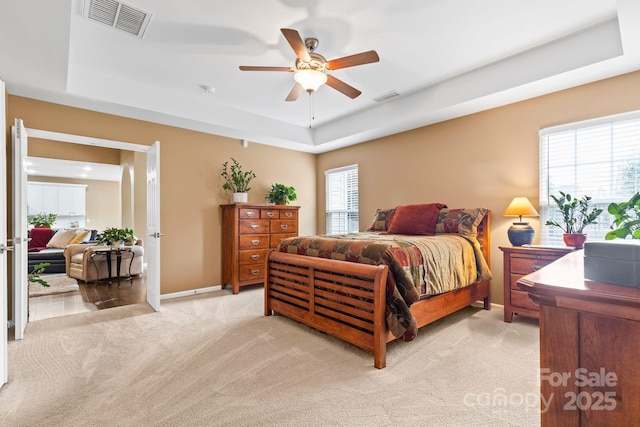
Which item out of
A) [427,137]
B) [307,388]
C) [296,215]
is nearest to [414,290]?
[307,388]

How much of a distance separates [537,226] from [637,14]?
6.61 ft

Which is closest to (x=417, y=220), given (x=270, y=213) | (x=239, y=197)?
(x=270, y=213)

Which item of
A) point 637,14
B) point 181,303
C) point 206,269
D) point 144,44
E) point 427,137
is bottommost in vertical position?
point 181,303

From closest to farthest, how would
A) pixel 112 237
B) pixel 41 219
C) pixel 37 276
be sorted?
pixel 37 276
pixel 112 237
pixel 41 219

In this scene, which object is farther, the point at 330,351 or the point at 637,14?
the point at 330,351

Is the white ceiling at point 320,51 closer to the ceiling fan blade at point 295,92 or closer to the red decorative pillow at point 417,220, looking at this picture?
the ceiling fan blade at point 295,92

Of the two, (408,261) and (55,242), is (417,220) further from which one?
(55,242)

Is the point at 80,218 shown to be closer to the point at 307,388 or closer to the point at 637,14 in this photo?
the point at 307,388

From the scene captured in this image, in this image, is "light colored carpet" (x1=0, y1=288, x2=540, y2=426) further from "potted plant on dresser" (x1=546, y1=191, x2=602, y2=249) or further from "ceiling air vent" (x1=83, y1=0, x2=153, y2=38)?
"ceiling air vent" (x1=83, y1=0, x2=153, y2=38)

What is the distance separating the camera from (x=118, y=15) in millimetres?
2393

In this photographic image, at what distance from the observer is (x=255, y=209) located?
461 centimetres

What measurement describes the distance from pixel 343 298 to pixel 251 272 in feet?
7.85

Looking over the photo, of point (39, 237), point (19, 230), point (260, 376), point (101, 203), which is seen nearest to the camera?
point (260, 376)

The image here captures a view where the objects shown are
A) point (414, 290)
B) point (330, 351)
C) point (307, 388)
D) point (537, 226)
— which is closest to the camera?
point (307, 388)
